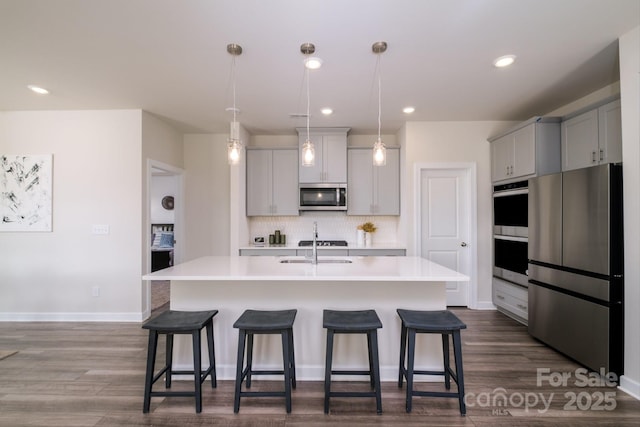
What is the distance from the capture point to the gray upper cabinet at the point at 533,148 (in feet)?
10.9

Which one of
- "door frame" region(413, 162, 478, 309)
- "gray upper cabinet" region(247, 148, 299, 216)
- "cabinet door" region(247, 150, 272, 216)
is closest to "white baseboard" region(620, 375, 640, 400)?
"door frame" region(413, 162, 478, 309)

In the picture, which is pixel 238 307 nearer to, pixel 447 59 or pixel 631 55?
pixel 447 59

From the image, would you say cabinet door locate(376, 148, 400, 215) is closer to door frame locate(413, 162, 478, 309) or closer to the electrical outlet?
door frame locate(413, 162, 478, 309)

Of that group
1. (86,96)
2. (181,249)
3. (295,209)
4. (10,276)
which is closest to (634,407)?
(295,209)

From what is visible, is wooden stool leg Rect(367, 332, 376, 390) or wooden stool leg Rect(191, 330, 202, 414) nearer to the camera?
wooden stool leg Rect(191, 330, 202, 414)

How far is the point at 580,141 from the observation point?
10.1ft

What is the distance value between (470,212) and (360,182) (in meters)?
1.59

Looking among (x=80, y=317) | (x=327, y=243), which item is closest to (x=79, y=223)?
(x=80, y=317)

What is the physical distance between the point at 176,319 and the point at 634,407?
10.5 ft

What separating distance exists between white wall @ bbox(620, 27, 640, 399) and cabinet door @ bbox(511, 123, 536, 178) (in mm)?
1107

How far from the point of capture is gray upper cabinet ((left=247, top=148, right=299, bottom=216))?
15.1ft

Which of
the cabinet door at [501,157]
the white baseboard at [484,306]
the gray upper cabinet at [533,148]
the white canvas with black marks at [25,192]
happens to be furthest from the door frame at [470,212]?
the white canvas with black marks at [25,192]

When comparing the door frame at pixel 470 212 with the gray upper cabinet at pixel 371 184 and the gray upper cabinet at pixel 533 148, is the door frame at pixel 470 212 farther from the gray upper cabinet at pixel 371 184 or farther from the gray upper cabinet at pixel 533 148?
the gray upper cabinet at pixel 533 148

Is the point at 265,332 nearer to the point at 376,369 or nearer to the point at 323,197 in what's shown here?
the point at 376,369
